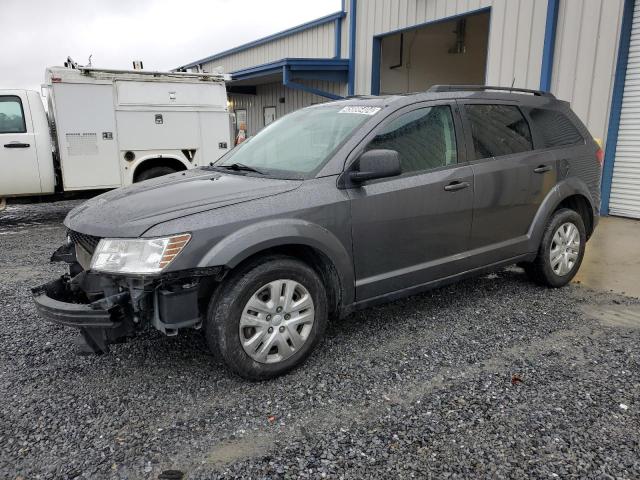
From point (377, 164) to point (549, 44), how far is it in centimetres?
645

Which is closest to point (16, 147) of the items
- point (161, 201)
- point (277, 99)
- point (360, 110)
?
point (161, 201)

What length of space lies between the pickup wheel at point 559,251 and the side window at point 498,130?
813 millimetres

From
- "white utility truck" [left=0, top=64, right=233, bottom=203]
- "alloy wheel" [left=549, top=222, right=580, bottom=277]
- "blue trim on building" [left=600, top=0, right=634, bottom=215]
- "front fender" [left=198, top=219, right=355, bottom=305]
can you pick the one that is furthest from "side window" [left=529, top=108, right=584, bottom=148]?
"white utility truck" [left=0, top=64, right=233, bottom=203]

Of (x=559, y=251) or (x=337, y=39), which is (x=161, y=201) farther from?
(x=337, y=39)

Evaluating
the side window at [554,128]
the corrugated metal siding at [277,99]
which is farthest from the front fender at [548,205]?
the corrugated metal siding at [277,99]

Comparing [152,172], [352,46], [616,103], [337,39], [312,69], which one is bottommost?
[152,172]

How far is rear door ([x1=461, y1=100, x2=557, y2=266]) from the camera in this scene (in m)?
4.15

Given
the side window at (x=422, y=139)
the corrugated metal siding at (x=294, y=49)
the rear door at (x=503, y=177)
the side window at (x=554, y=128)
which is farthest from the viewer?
the corrugated metal siding at (x=294, y=49)

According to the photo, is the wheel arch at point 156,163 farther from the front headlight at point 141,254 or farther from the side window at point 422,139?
the front headlight at point 141,254

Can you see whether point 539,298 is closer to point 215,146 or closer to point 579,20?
point 579,20

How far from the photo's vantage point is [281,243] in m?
3.09

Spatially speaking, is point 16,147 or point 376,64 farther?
point 376,64

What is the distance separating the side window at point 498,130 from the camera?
4.18 metres

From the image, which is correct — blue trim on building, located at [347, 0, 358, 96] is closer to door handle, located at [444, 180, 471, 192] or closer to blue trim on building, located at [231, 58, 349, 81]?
blue trim on building, located at [231, 58, 349, 81]
